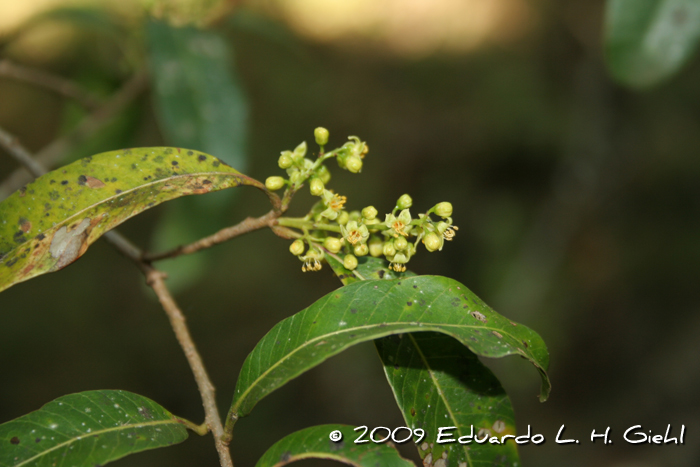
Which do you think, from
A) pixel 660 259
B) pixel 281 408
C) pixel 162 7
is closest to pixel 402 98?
pixel 660 259

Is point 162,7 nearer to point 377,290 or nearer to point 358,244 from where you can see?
point 358,244

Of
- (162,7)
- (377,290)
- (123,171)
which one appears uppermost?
(162,7)

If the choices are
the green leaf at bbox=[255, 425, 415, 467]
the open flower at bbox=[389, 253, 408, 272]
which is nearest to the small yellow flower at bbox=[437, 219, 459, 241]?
the open flower at bbox=[389, 253, 408, 272]

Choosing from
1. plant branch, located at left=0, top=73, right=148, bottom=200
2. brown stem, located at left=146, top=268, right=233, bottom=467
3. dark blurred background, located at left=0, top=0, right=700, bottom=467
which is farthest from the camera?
dark blurred background, located at left=0, top=0, right=700, bottom=467

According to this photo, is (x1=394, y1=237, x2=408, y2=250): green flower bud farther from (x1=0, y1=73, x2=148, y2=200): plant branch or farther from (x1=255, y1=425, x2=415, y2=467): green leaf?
(x1=0, y1=73, x2=148, y2=200): plant branch

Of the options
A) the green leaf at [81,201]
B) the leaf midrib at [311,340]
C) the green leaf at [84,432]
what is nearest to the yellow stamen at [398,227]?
the leaf midrib at [311,340]

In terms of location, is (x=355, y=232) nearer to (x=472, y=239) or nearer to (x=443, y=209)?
(x=443, y=209)

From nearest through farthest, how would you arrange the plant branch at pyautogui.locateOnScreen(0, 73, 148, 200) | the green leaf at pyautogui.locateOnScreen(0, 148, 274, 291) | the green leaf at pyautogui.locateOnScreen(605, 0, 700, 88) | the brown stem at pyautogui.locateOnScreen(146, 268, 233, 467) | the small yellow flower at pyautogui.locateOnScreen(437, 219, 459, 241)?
the green leaf at pyautogui.locateOnScreen(0, 148, 274, 291) → the brown stem at pyautogui.locateOnScreen(146, 268, 233, 467) → the small yellow flower at pyautogui.locateOnScreen(437, 219, 459, 241) → the green leaf at pyautogui.locateOnScreen(605, 0, 700, 88) → the plant branch at pyautogui.locateOnScreen(0, 73, 148, 200)
